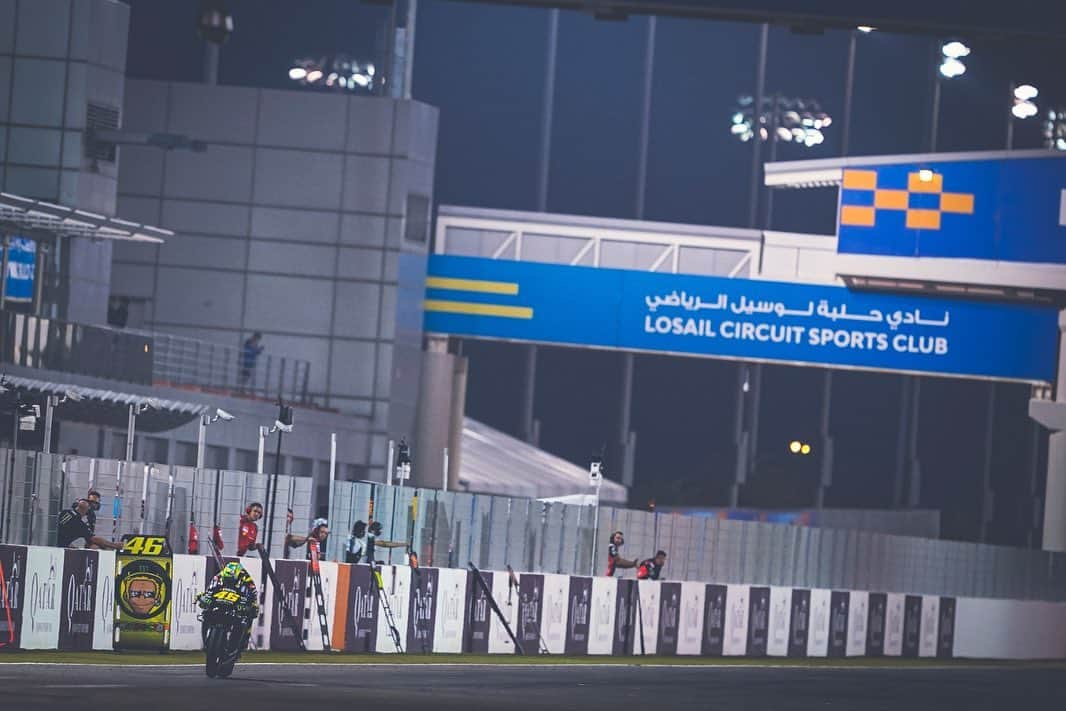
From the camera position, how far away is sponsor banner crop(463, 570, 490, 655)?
3162cm

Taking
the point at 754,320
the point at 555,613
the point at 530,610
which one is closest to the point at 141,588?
the point at 530,610

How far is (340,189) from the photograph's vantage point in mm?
50875

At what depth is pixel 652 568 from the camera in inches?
1438

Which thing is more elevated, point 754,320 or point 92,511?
point 754,320

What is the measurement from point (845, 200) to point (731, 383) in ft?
57.9

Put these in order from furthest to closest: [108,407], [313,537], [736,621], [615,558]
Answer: [108,407]
[736,621]
[615,558]
[313,537]

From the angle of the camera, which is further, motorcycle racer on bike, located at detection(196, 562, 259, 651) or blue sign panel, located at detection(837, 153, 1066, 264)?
blue sign panel, located at detection(837, 153, 1066, 264)

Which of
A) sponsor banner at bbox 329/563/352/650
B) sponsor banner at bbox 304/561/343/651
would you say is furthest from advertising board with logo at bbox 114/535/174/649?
sponsor banner at bbox 329/563/352/650

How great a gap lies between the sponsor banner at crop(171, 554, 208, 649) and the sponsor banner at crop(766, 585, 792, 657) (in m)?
15.6

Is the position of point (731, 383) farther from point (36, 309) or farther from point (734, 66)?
point (36, 309)

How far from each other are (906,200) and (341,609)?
928 inches

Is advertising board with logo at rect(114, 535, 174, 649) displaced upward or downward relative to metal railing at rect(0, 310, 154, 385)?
downward

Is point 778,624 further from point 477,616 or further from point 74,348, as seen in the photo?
point 74,348

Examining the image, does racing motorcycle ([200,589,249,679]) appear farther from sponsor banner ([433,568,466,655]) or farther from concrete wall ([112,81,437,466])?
concrete wall ([112,81,437,466])
